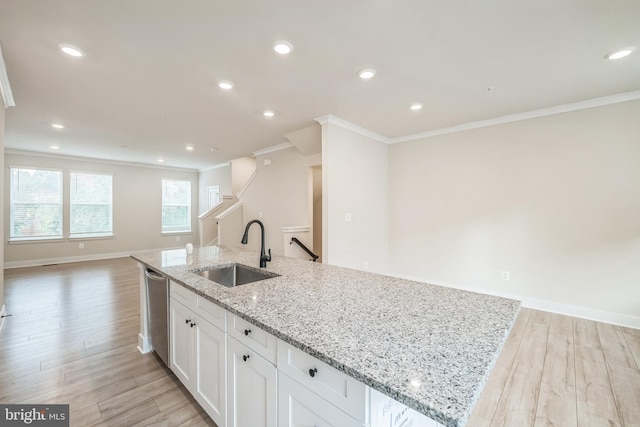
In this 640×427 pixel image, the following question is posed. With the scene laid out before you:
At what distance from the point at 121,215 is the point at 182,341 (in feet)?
22.3

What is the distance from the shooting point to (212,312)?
1464mm

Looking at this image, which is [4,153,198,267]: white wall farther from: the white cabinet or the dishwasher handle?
the white cabinet

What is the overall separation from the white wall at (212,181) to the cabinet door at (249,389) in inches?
248

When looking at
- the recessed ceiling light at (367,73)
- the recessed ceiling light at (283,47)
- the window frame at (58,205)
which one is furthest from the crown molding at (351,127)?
the window frame at (58,205)

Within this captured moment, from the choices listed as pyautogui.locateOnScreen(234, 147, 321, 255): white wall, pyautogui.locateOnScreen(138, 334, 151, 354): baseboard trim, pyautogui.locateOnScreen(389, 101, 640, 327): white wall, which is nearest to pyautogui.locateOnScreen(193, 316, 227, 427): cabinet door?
pyautogui.locateOnScreen(138, 334, 151, 354): baseboard trim

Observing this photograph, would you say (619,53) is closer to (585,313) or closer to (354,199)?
(585,313)

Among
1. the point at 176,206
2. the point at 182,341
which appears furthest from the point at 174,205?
the point at 182,341

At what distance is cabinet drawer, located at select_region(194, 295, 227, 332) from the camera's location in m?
1.38

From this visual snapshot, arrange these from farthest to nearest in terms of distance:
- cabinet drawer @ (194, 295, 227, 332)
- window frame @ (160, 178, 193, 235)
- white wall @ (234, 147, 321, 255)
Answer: window frame @ (160, 178, 193, 235) < white wall @ (234, 147, 321, 255) < cabinet drawer @ (194, 295, 227, 332)

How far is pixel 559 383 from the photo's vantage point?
1.99m

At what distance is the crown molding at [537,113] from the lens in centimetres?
297

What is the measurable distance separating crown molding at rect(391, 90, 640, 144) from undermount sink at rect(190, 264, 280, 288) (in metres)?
3.69

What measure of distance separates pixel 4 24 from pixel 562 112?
5387mm

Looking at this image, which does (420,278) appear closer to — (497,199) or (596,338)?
(497,199)
